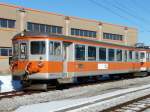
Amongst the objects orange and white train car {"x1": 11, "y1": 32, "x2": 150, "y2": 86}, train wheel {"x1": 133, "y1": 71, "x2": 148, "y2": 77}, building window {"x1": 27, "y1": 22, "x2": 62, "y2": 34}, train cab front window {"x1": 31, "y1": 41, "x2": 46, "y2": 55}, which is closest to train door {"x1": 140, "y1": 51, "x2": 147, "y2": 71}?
train wheel {"x1": 133, "y1": 71, "x2": 148, "y2": 77}

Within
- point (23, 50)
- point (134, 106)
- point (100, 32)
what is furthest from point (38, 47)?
point (100, 32)

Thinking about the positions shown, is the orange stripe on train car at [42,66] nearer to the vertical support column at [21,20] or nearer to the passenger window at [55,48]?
the passenger window at [55,48]

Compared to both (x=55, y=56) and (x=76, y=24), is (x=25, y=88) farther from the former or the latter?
(x=76, y=24)

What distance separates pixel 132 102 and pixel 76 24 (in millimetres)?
39951

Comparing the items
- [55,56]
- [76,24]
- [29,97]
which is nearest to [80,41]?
[55,56]

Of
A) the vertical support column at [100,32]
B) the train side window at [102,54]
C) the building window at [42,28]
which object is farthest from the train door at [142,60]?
the vertical support column at [100,32]

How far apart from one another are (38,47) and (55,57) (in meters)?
1.03

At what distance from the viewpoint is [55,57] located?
1986 centimetres

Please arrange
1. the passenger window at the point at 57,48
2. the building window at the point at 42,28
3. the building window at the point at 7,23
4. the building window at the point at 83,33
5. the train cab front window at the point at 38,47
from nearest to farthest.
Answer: the train cab front window at the point at 38,47, the passenger window at the point at 57,48, the building window at the point at 7,23, the building window at the point at 42,28, the building window at the point at 83,33

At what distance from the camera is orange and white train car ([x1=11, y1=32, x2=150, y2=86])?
63.2ft

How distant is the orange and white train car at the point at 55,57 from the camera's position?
19250 millimetres

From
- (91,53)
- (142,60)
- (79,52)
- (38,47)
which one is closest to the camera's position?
(38,47)

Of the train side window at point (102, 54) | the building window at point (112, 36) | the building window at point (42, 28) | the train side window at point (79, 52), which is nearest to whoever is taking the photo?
the train side window at point (79, 52)

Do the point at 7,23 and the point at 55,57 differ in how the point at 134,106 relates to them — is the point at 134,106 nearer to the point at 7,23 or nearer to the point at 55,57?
the point at 55,57
